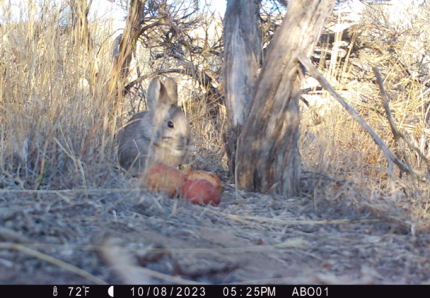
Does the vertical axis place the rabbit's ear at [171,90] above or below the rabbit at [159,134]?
above

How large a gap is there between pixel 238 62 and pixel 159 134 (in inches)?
42.6

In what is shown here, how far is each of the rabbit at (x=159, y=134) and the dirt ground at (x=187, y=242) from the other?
4.67 feet

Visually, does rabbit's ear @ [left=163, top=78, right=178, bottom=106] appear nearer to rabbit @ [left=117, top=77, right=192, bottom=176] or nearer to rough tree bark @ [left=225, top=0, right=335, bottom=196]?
rabbit @ [left=117, top=77, right=192, bottom=176]

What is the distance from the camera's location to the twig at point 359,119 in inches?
107

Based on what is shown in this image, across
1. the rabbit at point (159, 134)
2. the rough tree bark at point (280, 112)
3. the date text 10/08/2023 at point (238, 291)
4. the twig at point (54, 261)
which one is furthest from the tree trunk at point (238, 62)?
the twig at point (54, 261)

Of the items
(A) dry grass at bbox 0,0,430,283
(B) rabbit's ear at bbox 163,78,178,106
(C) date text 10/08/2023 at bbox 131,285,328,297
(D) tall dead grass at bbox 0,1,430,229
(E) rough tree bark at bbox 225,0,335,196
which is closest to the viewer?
(C) date text 10/08/2023 at bbox 131,285,328,297

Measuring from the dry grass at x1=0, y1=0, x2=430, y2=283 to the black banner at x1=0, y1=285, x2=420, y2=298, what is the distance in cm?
5

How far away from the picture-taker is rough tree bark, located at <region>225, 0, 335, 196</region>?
3182 mm

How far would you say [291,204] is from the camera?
10.3 feet

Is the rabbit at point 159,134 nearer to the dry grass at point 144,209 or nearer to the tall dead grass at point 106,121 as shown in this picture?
the tall dead grass at point 106,121

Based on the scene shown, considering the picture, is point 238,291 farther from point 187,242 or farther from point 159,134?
point 159,134

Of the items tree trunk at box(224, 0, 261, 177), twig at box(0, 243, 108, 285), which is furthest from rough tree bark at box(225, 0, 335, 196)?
twig at box(0, 243, 108, 285)

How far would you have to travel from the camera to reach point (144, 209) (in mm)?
2494

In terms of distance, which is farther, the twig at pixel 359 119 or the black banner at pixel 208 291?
the twig at pixel 359 119
